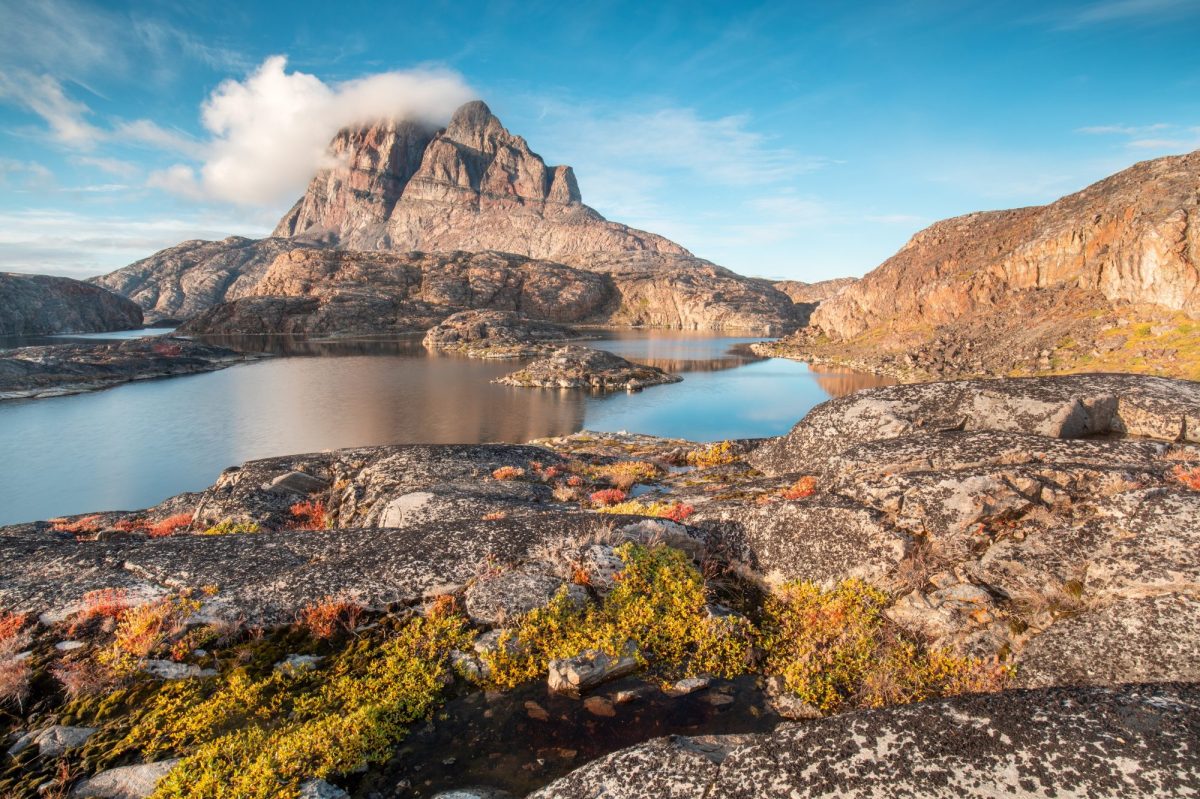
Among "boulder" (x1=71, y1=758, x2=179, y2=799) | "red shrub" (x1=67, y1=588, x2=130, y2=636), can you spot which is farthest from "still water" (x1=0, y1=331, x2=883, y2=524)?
"boulder" (x1=71, y1=758, x2=179, y2=799)

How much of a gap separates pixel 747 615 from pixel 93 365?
118955mm

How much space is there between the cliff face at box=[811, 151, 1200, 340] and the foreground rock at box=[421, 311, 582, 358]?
7727 centimetres

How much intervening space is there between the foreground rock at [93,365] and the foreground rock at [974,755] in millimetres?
105052

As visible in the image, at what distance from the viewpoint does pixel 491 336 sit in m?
153

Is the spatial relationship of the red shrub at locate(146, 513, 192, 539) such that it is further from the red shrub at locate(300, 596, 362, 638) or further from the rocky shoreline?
the red shrub at locate(300, 596, 362, 638)

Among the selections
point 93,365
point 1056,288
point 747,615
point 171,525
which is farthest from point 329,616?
point 93,365

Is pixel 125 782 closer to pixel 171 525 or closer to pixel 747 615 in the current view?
pixel 747 615

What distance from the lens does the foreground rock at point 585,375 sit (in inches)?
3280

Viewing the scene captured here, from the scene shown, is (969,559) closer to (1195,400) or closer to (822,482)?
(822,482)

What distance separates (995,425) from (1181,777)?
1097 centimetres

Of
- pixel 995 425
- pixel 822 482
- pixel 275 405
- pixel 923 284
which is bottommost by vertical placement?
pixel 275 405

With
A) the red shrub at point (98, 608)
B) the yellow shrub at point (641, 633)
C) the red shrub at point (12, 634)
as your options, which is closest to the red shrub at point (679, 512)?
the yellow shrub at point (641, 633)

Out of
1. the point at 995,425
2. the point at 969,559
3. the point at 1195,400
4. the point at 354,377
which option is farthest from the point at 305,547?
the point at 354,377

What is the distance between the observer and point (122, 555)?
11094 millimetres
